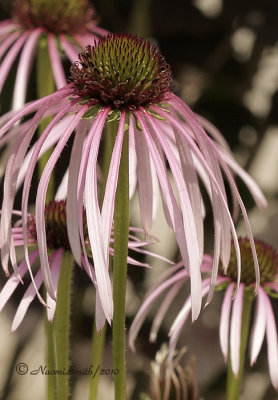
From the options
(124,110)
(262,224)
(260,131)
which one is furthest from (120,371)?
(260,131)

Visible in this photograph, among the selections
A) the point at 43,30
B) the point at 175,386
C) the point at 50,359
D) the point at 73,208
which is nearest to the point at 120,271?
the point at 73,208

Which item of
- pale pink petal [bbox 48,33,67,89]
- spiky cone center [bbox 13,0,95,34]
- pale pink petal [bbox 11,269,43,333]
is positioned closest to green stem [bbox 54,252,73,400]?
pale pink petal [bbox 11,269,43,333]

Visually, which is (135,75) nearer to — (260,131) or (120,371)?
(120,371)

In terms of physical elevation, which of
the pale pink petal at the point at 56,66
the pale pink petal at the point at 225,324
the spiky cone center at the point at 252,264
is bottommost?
the pale pink petal at the point at 225,324

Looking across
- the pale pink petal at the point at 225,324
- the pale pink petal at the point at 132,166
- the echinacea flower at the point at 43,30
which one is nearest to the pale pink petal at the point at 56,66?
the echinacea flower at the point at 43,30

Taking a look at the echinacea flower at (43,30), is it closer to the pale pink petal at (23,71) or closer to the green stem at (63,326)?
the pale pink petal at (23,71)
